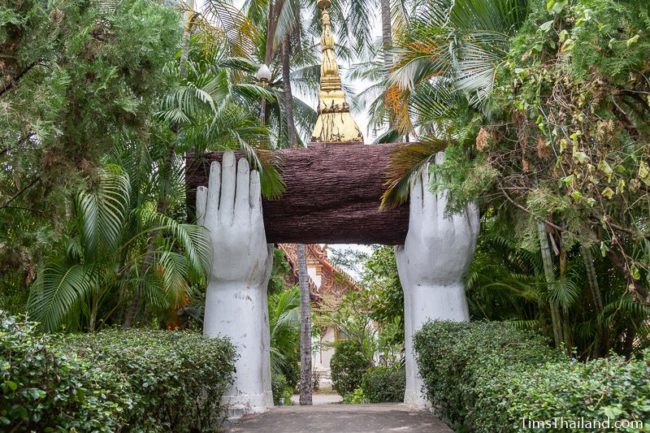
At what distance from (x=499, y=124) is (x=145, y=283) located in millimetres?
4139

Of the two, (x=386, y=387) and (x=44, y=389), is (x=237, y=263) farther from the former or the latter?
(x=44, y=389)

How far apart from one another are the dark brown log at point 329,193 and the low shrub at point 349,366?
7998mm

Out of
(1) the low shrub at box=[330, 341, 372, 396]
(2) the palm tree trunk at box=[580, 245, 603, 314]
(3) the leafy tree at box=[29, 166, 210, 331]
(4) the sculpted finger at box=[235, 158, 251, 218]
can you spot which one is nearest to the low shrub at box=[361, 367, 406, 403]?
(1) the low shrub at box=[330, 341, 372, 396]

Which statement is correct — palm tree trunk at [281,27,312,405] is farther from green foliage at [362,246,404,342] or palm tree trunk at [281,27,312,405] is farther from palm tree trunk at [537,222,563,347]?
palm tree trunk at [537,222,563,347]

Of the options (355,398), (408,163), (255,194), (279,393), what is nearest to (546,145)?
(408,163)

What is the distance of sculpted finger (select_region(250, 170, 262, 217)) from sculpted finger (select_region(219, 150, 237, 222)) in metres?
0.22

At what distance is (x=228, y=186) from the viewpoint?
868 cm

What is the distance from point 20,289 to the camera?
25.6 feet

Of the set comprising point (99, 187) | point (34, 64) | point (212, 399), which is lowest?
point (212, 399)

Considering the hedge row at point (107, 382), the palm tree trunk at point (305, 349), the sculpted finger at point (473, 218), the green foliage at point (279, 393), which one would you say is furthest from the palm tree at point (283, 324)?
the hedge row at point (107, 382)

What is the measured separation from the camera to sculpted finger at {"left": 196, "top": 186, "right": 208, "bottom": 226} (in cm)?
869

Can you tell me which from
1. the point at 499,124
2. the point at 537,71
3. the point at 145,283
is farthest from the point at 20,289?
the point at 537,71

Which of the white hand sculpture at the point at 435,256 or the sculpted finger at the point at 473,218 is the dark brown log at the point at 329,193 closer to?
the white hand sculpture at the point at 435,256

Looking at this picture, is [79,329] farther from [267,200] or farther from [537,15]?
[537,15]
